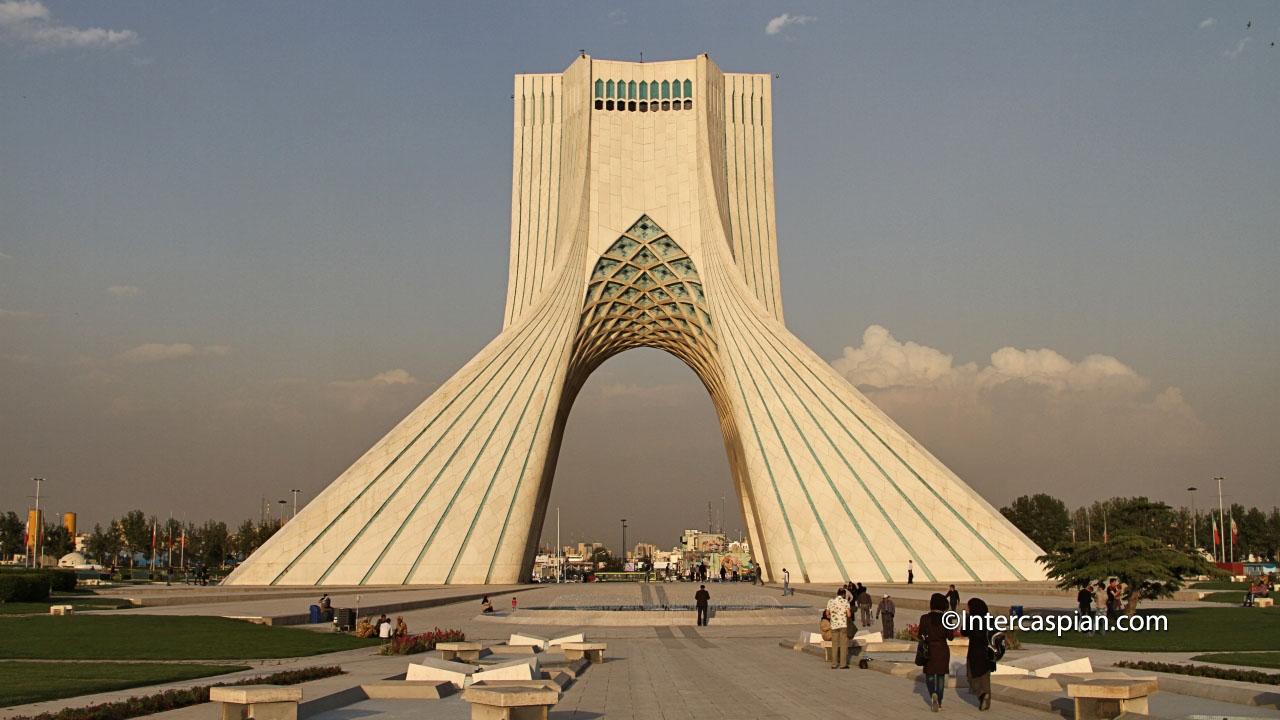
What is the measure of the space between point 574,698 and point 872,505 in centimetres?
1915

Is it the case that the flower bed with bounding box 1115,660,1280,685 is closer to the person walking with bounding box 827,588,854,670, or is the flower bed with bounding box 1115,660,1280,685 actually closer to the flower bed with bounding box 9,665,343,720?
the person walking with bounding box 827,588,854,670

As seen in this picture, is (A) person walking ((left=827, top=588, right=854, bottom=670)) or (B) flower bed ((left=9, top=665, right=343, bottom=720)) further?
(A) person walking ((left=827, top=588, right=854, bottom=670))

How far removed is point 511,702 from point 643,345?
111 feet

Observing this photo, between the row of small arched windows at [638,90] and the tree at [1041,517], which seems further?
the tree at [1041,517]

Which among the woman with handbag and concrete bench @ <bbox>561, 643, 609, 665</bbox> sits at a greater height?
the woman with handbag

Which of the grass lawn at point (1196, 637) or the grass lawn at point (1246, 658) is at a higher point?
the grass lawn at point (1246, 658)

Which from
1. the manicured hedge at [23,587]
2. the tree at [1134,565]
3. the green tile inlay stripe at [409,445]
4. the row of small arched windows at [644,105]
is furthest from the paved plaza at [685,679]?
the row of small arched windows at [644,105]

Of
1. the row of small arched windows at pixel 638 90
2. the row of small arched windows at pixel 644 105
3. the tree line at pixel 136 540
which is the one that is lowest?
the tree line at pixel 136 540

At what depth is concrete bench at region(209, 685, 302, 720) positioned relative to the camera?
640cm

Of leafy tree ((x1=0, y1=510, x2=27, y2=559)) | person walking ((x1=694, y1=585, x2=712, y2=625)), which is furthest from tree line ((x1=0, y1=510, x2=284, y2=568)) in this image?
person walking ((x1=694, y1=585, x2=712, y2=625))

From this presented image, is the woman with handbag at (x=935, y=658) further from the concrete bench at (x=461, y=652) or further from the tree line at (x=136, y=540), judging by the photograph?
the tree line at (x=136, y=540)

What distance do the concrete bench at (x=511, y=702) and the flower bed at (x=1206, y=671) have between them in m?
5.55

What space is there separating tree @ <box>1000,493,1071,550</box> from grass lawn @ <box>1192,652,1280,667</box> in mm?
50337

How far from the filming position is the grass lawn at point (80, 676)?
7.63 meters
